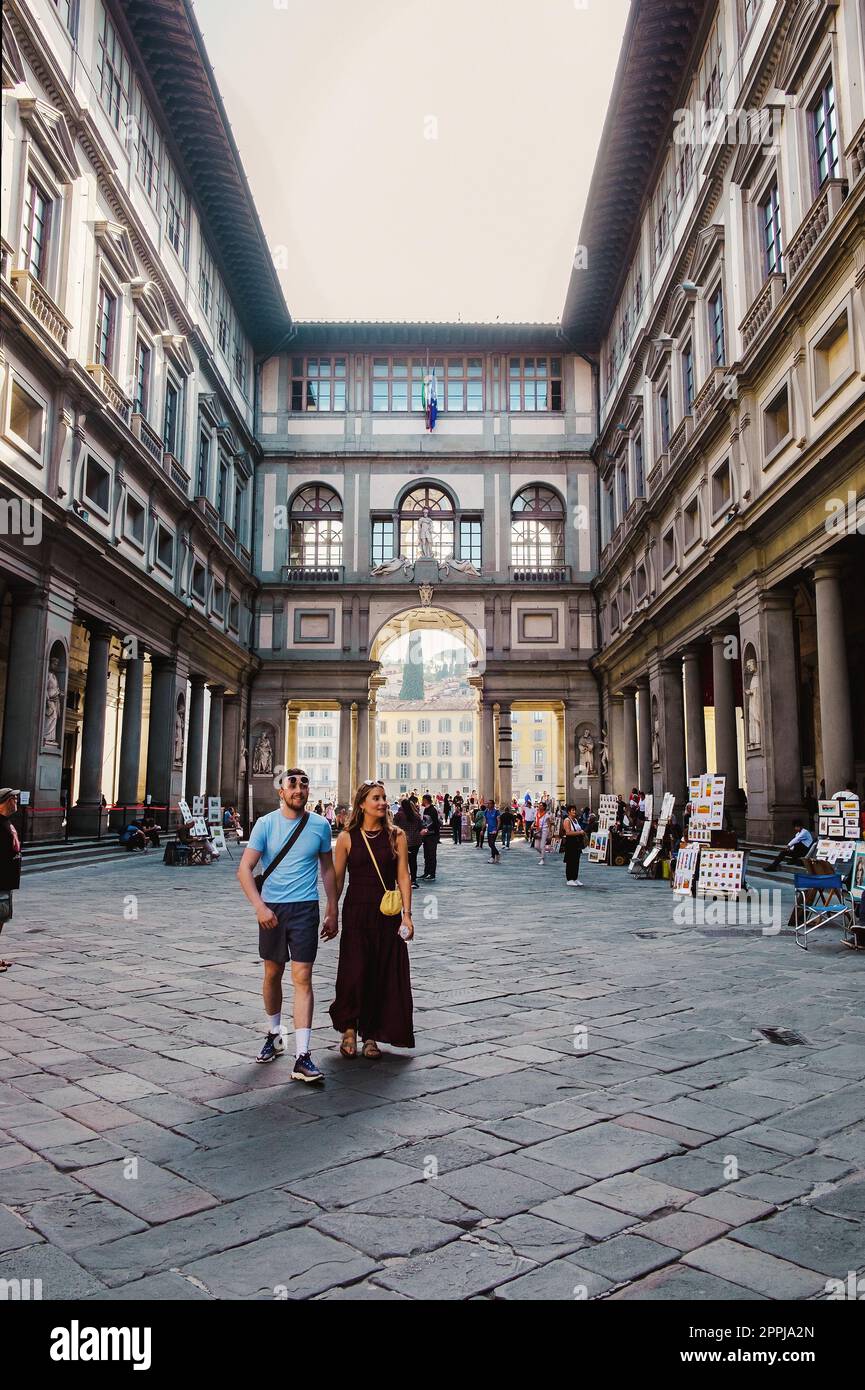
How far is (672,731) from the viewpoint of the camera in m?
25.0

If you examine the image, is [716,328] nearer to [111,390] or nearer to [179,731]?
[111,390]

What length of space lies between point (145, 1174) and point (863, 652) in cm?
1920

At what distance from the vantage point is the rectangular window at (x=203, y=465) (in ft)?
94.8

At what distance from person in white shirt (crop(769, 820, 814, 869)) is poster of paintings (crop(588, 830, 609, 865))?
7173 millimetres

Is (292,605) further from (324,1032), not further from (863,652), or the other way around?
(324,1032)

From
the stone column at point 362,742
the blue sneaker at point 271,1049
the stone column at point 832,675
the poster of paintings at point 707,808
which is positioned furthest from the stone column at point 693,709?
the blue sneaker at point 271,1049

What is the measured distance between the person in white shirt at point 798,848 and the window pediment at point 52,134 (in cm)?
1704

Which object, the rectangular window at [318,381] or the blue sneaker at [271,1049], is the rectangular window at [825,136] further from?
the rectangular window at [318,381]

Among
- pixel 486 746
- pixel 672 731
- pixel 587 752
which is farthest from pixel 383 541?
pixel 672 731

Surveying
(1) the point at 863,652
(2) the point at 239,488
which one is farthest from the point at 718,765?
(2) the point at 239,488

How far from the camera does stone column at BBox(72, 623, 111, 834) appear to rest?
2005 centimetres

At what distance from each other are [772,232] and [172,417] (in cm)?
1589

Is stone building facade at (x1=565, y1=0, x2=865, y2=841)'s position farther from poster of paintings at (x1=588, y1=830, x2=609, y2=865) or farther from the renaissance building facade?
poster of paintings at (x1=588, y1=830, x2=609, y2=865)

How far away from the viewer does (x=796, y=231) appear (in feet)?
49.7
